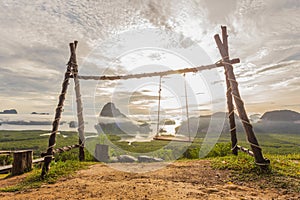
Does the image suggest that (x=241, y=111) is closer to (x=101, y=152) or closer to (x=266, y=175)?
(x=266, y=175)

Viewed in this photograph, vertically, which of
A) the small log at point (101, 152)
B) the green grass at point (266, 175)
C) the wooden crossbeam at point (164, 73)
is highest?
the wooden crossbeam at point (164, 73)

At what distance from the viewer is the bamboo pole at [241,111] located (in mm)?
5824

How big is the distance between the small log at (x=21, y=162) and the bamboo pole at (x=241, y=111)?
7.86m

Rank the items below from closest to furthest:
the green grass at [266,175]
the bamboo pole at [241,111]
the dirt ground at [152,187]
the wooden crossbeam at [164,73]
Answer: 1. the dirt ground at [152,187]
2. the green grass at [266,175]
3. the bamboo pole at [241,111]
4. the wooden crossbeam at [164,73]

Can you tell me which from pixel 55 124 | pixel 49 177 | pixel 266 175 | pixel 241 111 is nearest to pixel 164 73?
pixel 241 111

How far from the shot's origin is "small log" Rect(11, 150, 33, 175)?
7.55 meters

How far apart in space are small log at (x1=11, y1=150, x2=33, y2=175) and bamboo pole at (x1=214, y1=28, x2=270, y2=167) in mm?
7860

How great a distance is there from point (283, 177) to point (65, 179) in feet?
19.9

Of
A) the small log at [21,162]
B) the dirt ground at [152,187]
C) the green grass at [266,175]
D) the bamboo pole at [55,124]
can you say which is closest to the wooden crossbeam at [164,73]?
the bamboo pole at [55,124]

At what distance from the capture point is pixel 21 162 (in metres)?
7.64

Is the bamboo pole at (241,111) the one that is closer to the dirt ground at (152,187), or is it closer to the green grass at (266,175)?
the green grass at (266,175)

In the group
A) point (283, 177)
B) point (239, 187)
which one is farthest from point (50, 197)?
point (283, 177)

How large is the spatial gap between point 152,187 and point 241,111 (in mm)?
3623

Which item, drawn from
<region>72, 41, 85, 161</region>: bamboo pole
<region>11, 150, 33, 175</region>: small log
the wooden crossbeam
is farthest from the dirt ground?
the wooden crossbeam
